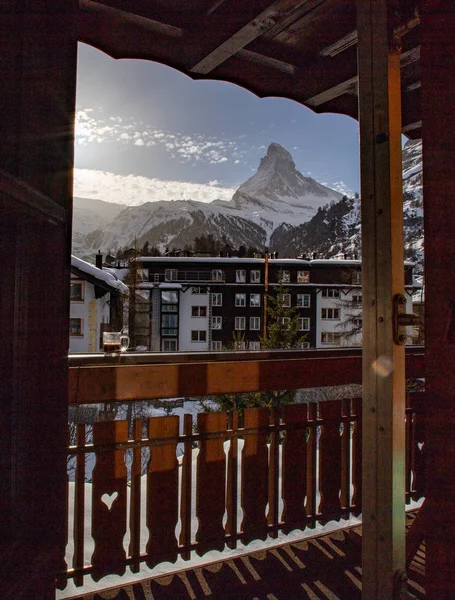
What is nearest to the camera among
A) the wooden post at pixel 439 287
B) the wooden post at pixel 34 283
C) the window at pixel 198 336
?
the wooden post at pixel 34 283

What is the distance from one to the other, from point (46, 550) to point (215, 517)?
4.00 feet

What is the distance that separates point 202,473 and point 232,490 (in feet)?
0.54

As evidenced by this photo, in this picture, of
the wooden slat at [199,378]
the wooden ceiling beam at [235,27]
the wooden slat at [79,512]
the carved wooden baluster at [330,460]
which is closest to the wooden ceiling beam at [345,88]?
the wooden ceiling beam at [235,27]

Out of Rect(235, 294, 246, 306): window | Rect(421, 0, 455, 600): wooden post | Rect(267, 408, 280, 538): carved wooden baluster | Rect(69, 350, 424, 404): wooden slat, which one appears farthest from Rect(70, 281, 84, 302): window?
Rect(421, 0, 455, 600): wooden post

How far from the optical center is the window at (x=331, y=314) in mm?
A: 26375

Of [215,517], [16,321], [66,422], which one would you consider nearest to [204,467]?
[215,517]

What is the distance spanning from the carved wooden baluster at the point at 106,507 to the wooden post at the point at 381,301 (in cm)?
85

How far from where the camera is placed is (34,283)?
23.8 inches

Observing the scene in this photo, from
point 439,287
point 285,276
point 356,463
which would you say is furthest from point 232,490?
point 285,276

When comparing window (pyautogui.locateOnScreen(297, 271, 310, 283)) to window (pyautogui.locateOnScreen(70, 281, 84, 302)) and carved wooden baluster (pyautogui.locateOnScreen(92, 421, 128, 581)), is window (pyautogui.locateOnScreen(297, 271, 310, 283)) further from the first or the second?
carved wooden baluster (pyautogui.locateOnScreen(92, 421, 128, 581))

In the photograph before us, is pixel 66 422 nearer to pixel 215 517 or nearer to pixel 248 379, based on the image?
pixel 248 379

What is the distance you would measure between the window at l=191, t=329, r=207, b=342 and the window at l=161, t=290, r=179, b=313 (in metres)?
1.94

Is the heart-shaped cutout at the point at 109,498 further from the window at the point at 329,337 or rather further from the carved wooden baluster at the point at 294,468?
the window at the point at 329,337

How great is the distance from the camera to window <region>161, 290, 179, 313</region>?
1044 inches
